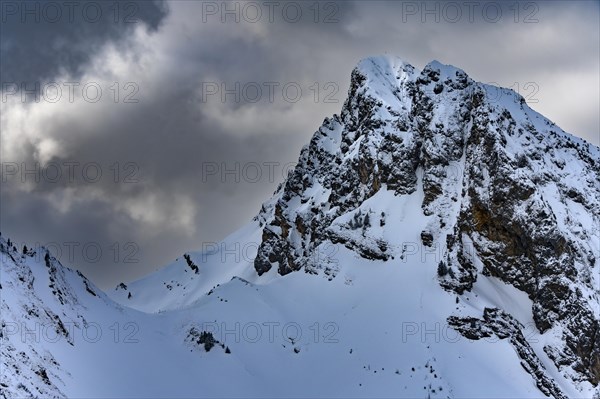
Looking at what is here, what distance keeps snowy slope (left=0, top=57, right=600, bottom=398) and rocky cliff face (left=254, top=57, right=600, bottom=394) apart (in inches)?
8.9

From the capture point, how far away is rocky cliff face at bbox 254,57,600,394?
326ft

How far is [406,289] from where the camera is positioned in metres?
103

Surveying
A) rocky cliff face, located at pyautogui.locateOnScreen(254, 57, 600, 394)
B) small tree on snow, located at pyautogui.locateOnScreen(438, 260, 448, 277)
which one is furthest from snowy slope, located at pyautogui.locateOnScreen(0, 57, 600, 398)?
small tree on snow, located at pyautogui.locateOnScreen(438, 260, 448, 277)

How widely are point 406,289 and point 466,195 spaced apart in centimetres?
1464

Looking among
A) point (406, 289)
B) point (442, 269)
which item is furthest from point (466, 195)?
point (406, 289)

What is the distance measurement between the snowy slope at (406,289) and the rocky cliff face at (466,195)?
8.9 inches

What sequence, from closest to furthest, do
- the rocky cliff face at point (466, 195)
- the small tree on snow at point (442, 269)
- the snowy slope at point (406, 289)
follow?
the snowy slope at point (406, 289) → the rocky cliff face at point (466, 195) → the small tree on snow at point (442, 269)

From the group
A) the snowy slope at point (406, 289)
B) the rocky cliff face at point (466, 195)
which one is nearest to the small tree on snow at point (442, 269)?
the rocky cliff face at point (466, 195)

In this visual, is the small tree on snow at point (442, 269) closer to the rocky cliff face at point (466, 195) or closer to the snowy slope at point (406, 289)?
the rocky cliff face at point (466, 195)

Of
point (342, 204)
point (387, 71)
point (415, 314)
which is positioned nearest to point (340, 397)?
point (415, 314)

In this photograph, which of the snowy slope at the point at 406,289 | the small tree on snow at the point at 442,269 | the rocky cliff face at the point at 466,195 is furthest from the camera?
the small tree on snow at the point at 442,269

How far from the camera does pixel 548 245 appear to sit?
100 m

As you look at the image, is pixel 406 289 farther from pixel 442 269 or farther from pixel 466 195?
pixel 466 195

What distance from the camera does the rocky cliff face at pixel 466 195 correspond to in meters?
99.4
